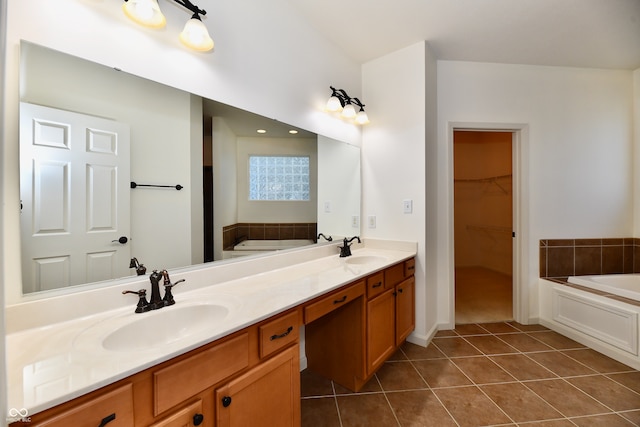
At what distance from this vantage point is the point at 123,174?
→ 1.08 meters

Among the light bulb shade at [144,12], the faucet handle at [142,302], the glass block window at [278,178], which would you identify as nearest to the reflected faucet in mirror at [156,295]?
the faucet handle at [142,302]

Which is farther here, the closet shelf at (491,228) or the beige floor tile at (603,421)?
the closet shelf at (491,228)

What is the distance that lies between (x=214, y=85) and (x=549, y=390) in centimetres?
279

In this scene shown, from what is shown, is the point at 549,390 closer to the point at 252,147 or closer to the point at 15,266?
the point at 252,147

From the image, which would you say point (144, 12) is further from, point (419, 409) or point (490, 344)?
point (490, 344)

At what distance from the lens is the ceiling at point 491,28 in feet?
5.88

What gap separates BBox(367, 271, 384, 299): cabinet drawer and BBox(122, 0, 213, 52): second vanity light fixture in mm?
1579

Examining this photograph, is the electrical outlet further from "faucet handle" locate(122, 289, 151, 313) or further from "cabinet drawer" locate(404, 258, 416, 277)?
"faucet handle" locate(122, 289, 151, 313)

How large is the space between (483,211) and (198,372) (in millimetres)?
5154

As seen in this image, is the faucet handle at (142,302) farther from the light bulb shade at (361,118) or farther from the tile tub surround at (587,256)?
the tile tub surround at (587,256)

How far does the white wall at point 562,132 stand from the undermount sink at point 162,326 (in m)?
2.66

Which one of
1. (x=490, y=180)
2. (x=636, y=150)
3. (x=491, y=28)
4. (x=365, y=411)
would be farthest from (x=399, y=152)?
(x=490, y=180)

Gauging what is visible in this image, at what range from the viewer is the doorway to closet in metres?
4.19

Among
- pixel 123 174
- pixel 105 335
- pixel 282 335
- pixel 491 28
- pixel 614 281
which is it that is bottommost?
pixel 614 281
